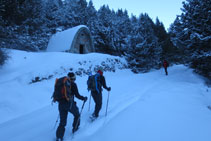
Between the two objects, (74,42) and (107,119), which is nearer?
(107,119)

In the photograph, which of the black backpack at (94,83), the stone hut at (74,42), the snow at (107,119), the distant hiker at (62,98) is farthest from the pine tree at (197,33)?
the stone hut at (74,42)

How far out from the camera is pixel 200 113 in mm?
4562

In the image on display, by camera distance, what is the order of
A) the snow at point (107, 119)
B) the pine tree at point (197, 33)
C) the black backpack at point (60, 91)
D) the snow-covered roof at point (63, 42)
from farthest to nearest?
the snow-covered roof at point (63, 42) → the pine tree at point (197, 33) → the snow at point (107, 119) → the black backpack at point (60, 91)

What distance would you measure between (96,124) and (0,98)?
16.7ft

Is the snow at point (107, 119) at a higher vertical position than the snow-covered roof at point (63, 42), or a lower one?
lower

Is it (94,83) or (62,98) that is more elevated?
(94,83)

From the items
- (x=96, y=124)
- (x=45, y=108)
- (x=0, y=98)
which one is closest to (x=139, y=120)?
(x=96, y=124)

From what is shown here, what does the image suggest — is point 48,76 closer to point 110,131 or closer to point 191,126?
point 110,131

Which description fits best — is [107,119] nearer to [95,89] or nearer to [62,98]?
[95,89]

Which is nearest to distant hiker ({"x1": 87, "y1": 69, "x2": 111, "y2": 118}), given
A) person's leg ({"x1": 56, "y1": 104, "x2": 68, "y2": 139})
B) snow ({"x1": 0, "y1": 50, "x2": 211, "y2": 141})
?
snow ({"x1": 0, "y1": 50, "x2": 211, "y2": 141})

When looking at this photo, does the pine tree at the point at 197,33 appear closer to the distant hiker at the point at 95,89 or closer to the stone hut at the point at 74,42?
the distant hiker at the point at 95,89

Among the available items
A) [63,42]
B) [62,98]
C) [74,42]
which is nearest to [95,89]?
[62,98]

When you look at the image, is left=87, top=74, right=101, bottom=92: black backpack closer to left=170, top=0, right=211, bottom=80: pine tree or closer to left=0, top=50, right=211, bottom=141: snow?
left=0, top=50, right=211, bottom=141: snow

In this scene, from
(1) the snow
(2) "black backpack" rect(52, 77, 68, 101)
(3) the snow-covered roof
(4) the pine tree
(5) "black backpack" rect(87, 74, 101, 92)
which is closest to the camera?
(2) "black backpack" rect(52, 77, 68, 101)
